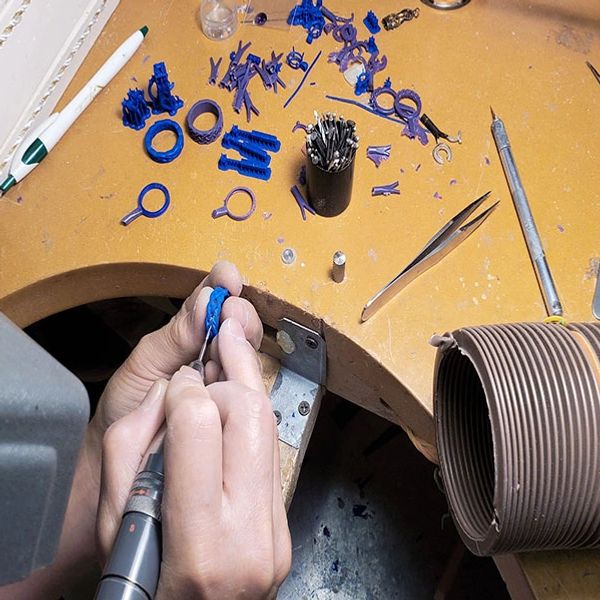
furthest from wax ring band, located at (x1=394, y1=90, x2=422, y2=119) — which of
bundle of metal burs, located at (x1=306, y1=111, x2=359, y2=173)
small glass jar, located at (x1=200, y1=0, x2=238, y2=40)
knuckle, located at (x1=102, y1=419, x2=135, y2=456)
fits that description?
knuckle, located at (x1=102, y1=419, x2=135, y2=456)

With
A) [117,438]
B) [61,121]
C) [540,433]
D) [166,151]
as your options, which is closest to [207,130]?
A: [166,151]

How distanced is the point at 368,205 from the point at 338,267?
0.10 metres

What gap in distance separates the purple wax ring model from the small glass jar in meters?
0.12

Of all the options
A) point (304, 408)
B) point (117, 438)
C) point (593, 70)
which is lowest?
point (304, 408)

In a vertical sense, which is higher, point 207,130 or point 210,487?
point 207,130

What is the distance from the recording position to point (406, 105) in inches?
30.2

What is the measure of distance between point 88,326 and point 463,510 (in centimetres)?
75

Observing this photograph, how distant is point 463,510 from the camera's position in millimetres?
572

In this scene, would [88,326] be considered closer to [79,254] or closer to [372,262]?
[79,254]

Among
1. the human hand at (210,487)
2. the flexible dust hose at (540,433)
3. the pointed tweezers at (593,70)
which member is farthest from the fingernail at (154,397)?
the pointed tweezers at (593,70)

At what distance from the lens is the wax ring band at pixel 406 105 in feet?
2.49

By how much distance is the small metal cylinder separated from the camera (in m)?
0.64

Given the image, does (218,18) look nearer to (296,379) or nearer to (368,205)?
(368,205)

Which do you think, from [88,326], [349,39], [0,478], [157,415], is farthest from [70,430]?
[88,326]
